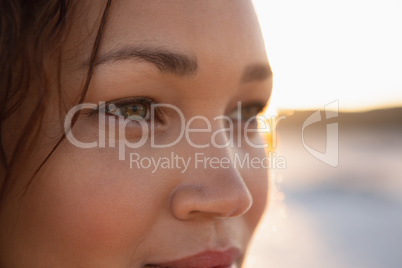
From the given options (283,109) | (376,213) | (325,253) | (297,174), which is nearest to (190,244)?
(283,109)

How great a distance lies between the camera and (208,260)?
1.29 metres

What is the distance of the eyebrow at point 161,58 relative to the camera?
1.16m

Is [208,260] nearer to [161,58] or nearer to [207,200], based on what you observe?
[207,200]

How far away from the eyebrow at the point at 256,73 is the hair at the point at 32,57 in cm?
49

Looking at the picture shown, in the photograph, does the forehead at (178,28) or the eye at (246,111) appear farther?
the eye at (246,111)

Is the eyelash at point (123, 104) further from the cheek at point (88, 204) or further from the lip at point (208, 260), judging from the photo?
the lip at point (208, 260)

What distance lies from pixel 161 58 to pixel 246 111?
2.07 ft

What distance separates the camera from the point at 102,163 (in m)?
1.18

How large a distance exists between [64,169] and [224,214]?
466 millimetres

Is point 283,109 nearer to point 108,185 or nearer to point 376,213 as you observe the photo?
point 108,185

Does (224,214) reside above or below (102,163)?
below

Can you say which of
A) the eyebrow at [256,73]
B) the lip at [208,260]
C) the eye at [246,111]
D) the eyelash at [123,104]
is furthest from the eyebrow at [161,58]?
the lip at [208,260]

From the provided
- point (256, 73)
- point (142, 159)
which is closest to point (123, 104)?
point (142, 159)

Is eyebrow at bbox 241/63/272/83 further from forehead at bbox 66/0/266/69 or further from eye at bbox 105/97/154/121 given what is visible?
eye at bbox 105/97/154/121
